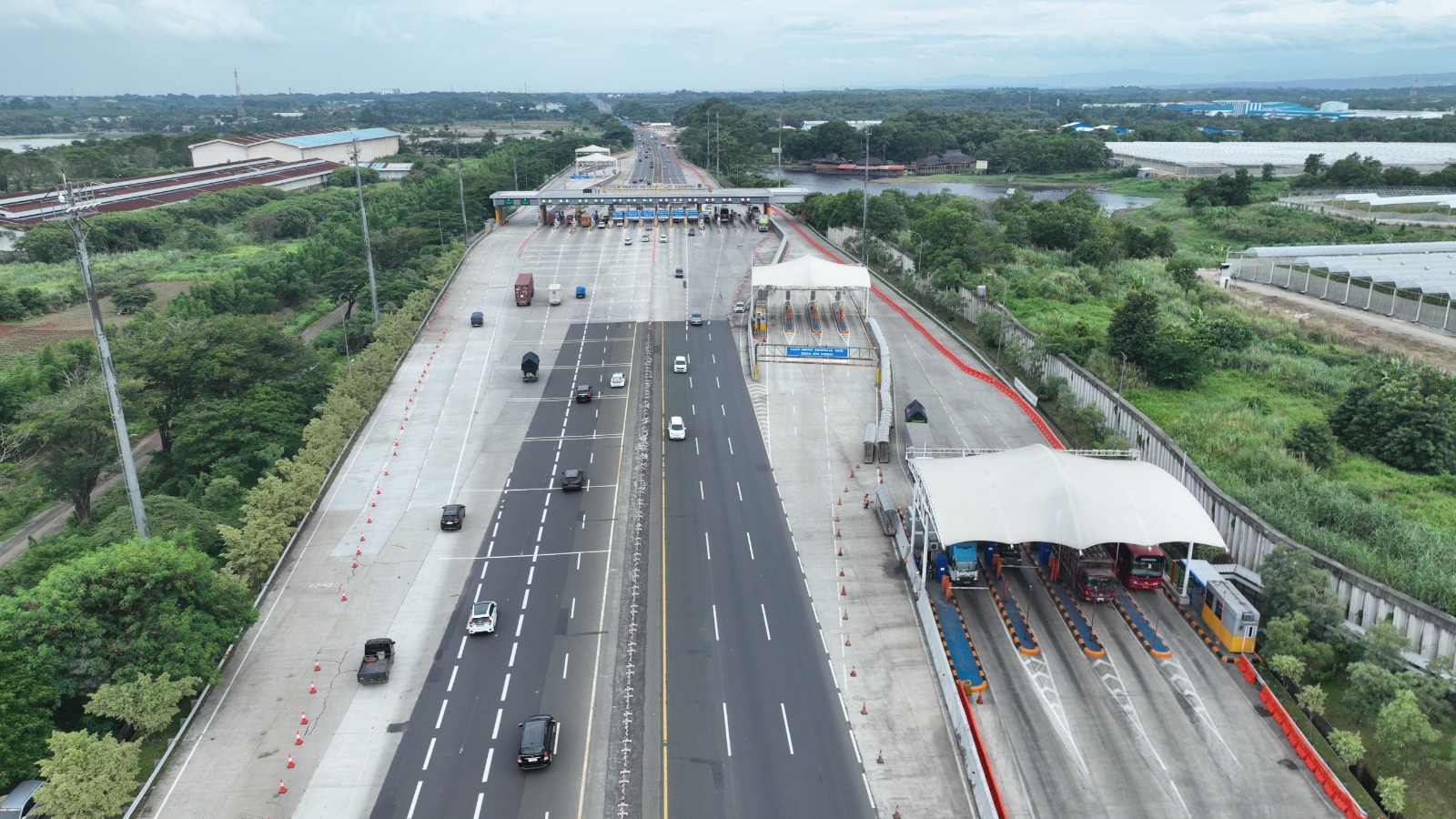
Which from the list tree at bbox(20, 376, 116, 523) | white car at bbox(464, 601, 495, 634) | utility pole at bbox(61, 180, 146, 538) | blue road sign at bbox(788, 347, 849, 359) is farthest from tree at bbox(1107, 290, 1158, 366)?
tree at bbox(20, 376, 116, 523)

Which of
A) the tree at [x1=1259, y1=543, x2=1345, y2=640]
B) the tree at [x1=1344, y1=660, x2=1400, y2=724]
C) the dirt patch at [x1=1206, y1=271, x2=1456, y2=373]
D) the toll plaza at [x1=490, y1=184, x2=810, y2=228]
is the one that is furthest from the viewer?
the toll plaza at [x1=490, y1=184, x2=810, y2=228]

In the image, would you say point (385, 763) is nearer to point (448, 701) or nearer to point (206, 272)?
point (448, 701)

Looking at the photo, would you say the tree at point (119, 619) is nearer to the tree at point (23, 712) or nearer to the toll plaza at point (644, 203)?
the tree at point (23, 712)

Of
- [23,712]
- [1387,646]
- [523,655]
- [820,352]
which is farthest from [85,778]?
[820,352]

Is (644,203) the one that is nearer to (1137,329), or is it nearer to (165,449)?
(165,449)

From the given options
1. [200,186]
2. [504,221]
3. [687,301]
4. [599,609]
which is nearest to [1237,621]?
[599,609]

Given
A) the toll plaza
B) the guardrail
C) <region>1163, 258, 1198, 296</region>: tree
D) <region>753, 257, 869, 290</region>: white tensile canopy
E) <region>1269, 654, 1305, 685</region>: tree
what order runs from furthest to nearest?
the toll plaza, <region>1163, 258, 1198, 296</region>: tree, <region>753, 257, 869, 290</region>: white tensile canopy, <region>1269, 654, 1305, 685</region>: tree, the guardrail

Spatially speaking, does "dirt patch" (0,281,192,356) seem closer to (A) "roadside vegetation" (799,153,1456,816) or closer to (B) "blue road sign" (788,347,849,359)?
(B) "blue road sign" (788,347,849,359)
